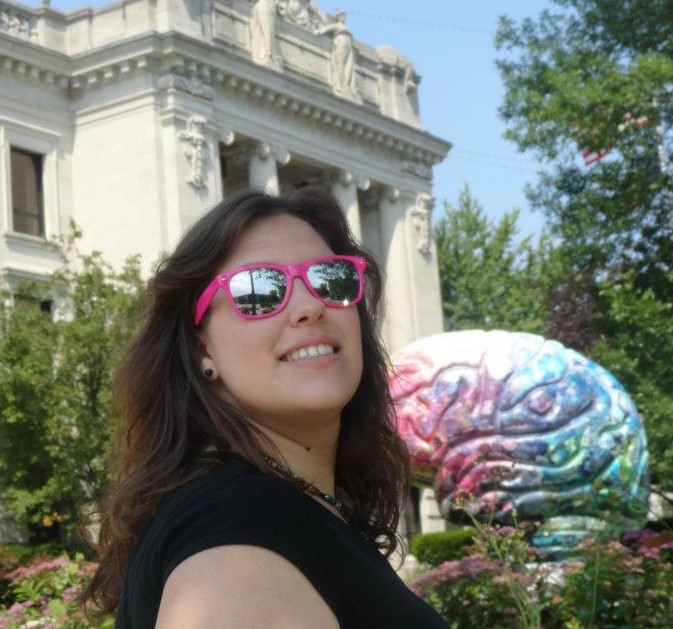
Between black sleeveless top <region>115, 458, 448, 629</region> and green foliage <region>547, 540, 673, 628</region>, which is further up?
black sleeveless top <region>115, 458, 448, 629</region>

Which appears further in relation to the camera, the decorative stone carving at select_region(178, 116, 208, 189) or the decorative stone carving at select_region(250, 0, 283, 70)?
the decorative stone carving at select_region(250, 0, 283, 70)

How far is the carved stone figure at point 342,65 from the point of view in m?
40.5

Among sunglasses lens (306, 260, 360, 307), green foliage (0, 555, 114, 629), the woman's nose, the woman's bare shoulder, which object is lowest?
green foliage (0, 555, 114, 629)

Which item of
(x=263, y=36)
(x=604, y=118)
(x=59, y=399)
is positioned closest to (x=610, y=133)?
(x=604, y=118)

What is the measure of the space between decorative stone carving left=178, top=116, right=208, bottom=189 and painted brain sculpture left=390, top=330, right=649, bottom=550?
1586cm

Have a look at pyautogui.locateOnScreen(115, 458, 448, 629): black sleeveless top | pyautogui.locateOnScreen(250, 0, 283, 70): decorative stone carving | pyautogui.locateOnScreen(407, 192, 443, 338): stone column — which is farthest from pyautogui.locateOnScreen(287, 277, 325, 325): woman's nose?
pyautogui.locateOnScreen(407, 192, 443, 338): stone column

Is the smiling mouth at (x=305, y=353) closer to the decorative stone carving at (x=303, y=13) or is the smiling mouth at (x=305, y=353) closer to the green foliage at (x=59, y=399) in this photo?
the green foliage at (x=59, y=399)

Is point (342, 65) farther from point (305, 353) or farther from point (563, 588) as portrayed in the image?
point (305, 353)

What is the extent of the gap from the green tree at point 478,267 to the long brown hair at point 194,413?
45982mm

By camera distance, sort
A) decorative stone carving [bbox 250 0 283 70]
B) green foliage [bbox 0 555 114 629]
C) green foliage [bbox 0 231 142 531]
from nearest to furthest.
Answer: green foliage [bbox 0 555 114 629] → green foliage [bbox 0 231 142 531] → decorative stone carving [bbox 250 0 283 70]

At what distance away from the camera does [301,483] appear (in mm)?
2449

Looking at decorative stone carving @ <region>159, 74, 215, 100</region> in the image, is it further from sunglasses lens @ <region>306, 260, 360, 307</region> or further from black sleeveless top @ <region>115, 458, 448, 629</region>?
black sleeveless top @ <region>115, 458, 448, 629</region>

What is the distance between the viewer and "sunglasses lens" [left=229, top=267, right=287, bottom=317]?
2445mm

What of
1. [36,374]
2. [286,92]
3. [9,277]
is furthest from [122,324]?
[286,92]
